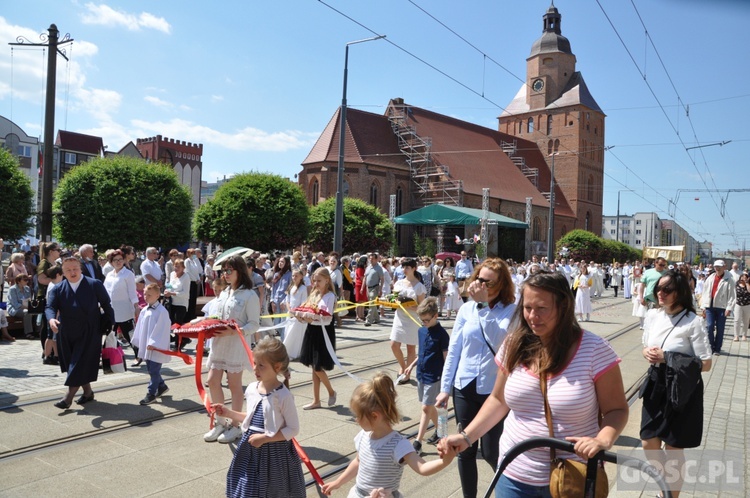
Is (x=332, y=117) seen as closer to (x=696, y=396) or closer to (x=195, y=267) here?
(x=195, y=267)

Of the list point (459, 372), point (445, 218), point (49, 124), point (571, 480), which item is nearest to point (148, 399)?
point (459, 372)

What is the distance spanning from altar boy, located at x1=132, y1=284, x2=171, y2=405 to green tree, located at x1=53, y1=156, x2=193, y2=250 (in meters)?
22.6

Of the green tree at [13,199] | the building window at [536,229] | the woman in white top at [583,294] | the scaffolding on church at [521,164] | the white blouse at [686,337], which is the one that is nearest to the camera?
the white blouse at [686,337]

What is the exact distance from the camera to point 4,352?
34.0 ft

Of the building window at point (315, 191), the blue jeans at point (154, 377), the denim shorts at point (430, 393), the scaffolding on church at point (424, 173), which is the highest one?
the scaffolding on church at point (424, 173)

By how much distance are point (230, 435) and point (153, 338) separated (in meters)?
2.51

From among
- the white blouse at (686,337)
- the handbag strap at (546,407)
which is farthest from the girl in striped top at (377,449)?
the white blouse at (686,337)

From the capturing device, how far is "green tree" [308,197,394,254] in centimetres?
4209

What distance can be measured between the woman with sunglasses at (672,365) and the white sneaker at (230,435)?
367 cm

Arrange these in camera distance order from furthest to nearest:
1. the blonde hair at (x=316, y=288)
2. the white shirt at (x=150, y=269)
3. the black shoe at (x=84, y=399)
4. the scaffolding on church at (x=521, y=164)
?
the scaffolding on church at (x=521, y=164), the white shirt at (x=150, y=269), the blonde hair at (x=316, y=288), the black shoe at (x=84, y=399)

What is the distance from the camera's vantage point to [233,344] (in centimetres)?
612

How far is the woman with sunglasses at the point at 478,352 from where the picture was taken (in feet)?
14.0

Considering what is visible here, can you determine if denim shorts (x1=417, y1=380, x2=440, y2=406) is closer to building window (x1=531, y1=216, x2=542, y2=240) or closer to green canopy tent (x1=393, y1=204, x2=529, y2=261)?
green canopy tent (x1=393, y1=204, x2=529, y2=261)

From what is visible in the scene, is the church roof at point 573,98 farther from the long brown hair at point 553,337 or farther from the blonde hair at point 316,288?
the long brown hair at point 553,337
